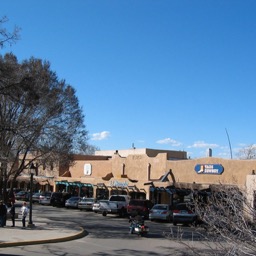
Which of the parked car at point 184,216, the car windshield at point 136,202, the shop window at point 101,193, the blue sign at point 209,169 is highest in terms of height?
the blue sign at point 209,169

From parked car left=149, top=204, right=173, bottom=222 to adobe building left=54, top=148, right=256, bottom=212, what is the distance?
2721 mm

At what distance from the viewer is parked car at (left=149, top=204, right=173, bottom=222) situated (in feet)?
110

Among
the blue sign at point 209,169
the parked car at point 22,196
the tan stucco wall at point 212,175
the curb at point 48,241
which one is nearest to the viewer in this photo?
the curb at point 48,241

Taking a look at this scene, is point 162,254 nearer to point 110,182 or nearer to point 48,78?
point 48,78

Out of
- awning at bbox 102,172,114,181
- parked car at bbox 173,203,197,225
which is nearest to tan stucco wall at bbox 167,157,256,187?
parked car at bbox 173,203,197,225

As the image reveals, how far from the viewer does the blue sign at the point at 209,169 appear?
1471 inches

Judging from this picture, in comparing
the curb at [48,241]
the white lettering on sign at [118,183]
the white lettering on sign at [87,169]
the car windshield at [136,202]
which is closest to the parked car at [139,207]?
the car windshield at [136,202]

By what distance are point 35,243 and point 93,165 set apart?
39.6 m

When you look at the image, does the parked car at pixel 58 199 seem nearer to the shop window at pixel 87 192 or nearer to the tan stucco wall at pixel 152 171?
the tan stucco wall at pixel 152 171

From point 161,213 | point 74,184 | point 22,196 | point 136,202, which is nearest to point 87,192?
point 74,184

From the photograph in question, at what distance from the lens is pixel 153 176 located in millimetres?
45750

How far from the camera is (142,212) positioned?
1406 inches

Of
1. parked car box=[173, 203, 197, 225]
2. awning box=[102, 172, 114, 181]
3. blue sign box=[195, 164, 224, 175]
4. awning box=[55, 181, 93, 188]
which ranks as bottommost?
parked car box=[173, 203, 197, 225]

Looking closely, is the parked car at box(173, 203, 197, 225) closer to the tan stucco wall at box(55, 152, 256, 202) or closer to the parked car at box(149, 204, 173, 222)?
Result: the parked car at box(149, 204, 173, 222)
